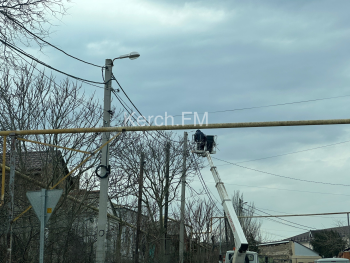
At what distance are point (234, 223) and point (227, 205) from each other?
2.55 m

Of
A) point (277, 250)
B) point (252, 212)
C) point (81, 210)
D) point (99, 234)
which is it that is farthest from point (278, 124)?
point (277, 250)

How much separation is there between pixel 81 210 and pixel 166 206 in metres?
11.1

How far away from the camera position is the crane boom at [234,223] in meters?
18.9

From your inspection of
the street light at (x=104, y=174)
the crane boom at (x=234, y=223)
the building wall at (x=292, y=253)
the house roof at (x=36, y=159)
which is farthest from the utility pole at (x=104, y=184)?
the building wall at (x=292, y=253)

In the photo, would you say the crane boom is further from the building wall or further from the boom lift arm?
the building wall

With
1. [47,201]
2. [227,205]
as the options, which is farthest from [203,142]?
[47,201]

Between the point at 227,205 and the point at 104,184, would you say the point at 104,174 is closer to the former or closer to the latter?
the point at 104,184

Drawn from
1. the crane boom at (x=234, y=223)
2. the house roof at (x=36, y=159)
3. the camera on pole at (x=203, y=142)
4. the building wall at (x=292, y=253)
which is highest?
the camera on pole at (x=203, y=142)

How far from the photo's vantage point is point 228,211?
872 inches

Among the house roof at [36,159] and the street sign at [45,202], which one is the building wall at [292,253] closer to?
the house roof at [36,159]

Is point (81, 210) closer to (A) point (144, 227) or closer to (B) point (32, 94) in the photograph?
(B) point (32, 94)

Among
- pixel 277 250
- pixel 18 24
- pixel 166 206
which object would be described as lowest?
pixel 277 250

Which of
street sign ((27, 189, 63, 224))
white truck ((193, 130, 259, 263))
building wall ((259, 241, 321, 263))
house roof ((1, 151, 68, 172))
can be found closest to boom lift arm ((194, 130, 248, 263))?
white truck ((193, 130, 259, 263))

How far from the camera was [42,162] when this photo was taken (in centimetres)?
1703
